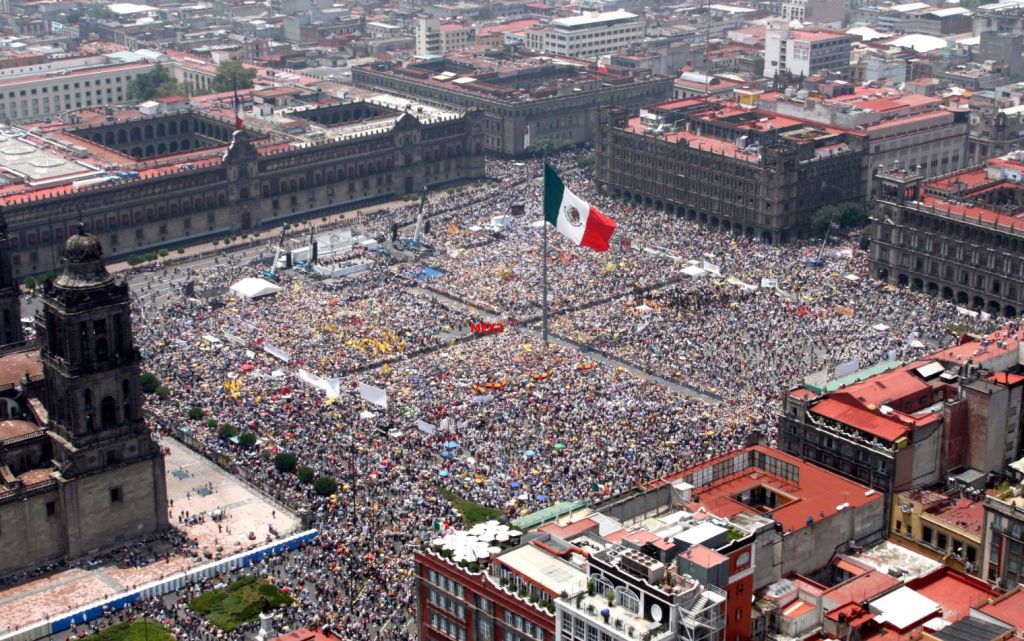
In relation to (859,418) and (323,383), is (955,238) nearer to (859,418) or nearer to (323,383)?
(859,418)

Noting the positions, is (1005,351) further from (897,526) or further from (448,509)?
(448,509)

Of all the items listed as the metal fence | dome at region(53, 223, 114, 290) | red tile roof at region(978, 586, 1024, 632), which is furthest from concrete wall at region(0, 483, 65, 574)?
red tile roof at region(978, 586, 1024, 632)

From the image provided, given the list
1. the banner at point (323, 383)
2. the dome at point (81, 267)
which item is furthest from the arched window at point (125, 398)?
the banner at point (323, 383)

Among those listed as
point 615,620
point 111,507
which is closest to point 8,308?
point 111,507

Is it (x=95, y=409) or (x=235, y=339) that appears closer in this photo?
(x=95, y=409)

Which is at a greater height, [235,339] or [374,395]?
[374,395]

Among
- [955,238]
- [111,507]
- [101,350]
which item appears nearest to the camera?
[101,350]
